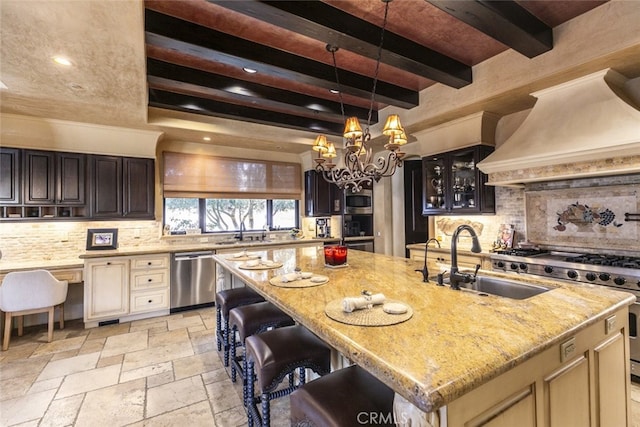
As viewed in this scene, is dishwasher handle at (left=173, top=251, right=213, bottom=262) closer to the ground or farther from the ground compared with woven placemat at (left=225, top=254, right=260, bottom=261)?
closer to the ground

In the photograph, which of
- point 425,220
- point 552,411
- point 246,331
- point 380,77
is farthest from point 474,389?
point 425,220

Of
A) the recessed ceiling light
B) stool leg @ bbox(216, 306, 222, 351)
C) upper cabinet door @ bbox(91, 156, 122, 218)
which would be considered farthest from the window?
the recessed ceiling light

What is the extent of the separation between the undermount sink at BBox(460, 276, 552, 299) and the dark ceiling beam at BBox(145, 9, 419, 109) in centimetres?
239

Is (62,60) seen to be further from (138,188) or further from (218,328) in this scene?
(218,328)

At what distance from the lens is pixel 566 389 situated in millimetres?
1261

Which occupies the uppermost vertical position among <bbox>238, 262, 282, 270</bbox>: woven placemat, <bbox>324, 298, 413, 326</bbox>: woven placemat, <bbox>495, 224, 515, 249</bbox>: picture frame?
<bbox>495, 224, 515, 249</bbox>: picture frame

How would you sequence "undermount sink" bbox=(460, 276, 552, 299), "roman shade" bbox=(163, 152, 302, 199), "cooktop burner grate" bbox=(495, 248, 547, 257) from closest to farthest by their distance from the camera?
"undermount sink" bbox=(460, 276, 552, 299), "cooktop burner grate" bbox=(495, 248, 547, 257), "roman shade" bbox=(163, 152, 302, 199)

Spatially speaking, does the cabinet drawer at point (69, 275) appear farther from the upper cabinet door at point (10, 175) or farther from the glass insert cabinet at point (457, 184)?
the glass insert cabinet at point (457, 184)

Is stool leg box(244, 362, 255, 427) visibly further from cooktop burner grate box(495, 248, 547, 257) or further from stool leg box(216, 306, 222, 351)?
cooktop burner grate box(495, 248, 547, 257)

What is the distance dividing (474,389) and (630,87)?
12.4 feet

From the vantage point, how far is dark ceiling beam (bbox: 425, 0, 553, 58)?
2047 millimetres

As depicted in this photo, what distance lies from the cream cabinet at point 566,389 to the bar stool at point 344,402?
1.25ft

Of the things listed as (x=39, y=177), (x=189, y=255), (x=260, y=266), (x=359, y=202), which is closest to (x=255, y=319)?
(x=260, y=266)

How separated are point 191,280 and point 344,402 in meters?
3.98
